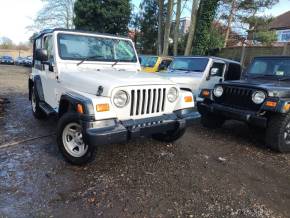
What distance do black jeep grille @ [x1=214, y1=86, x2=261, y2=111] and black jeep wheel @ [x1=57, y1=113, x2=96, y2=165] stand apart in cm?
309

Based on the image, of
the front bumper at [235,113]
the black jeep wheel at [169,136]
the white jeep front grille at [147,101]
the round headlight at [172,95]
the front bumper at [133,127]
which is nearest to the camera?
the front bumper at [133,127]

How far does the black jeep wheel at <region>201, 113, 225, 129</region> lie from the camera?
6.03 metres

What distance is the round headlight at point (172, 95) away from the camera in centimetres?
394

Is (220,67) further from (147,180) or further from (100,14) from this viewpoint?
(100,14)

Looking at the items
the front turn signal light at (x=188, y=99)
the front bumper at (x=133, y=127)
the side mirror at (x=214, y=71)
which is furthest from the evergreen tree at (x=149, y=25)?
the front bumper at (x=133, y=127)

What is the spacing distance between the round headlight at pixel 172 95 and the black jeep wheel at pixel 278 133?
197 cm

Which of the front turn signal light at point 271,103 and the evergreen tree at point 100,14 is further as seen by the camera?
the evergreen tree at point 100,14

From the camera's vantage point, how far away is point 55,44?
4.33 meters

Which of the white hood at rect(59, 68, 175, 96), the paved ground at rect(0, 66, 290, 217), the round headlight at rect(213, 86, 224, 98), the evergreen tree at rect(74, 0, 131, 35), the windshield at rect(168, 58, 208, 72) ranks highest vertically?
the evergreen tree at rect(74, 0, 131, 35)

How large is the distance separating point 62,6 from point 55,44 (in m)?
29.7

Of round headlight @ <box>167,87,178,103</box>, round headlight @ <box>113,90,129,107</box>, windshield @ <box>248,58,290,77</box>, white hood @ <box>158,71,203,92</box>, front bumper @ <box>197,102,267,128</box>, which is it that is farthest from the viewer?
white hood @ <box>158,71,203,92</box>

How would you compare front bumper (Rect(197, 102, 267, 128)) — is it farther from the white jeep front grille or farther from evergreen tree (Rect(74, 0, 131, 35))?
evergreen tree (Rect(74, 0, 131, 35))

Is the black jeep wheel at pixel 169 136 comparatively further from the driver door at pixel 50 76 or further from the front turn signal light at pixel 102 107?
the driver door at pixel 50 76

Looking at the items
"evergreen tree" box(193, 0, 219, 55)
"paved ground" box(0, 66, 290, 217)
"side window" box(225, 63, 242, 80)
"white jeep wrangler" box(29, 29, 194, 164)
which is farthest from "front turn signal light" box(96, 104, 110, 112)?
"evergreen tree" box(193, 0, 219, 55)
